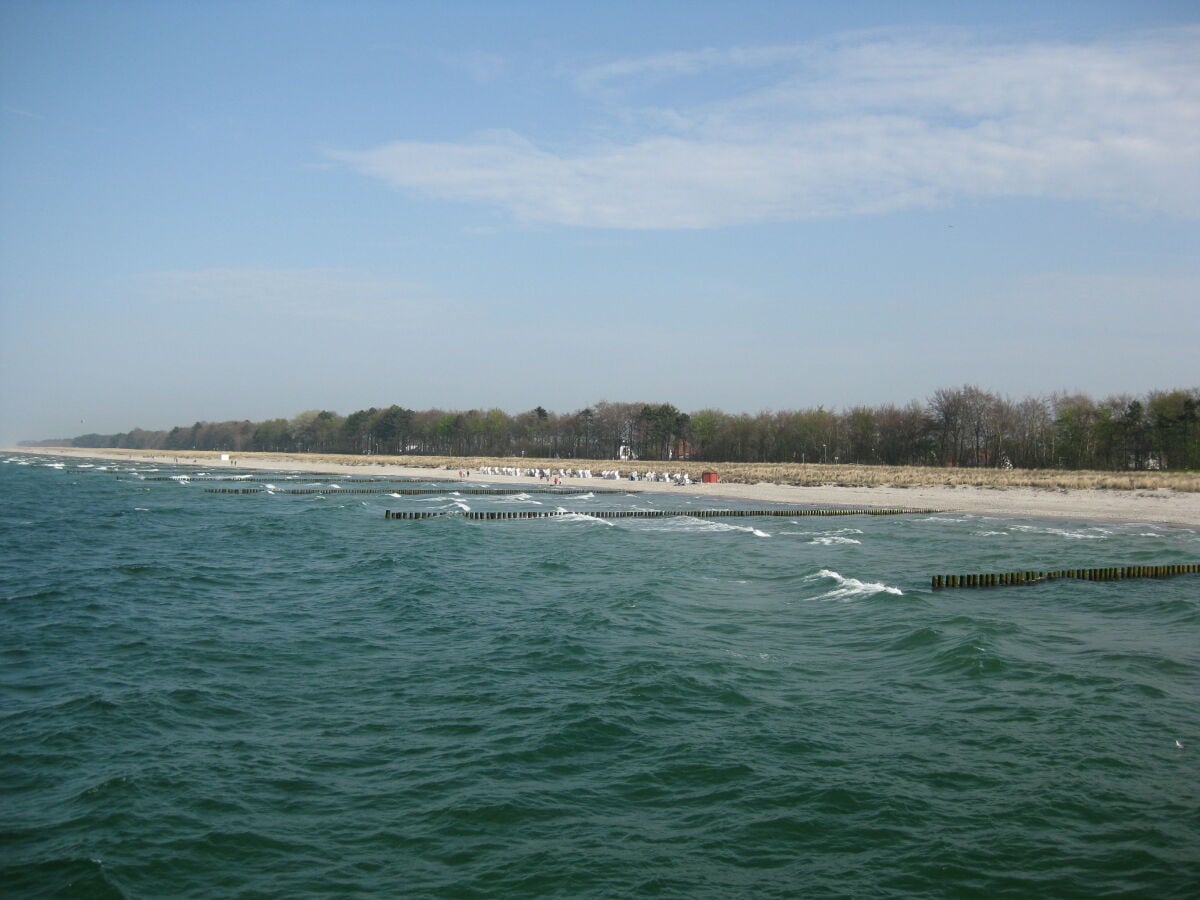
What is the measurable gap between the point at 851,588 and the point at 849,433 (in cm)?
8048

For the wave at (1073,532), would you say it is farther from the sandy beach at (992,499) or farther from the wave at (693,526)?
the wave at (693,526)

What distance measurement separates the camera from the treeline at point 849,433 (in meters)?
75.1

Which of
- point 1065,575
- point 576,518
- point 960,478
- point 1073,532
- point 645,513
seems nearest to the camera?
point 1065,575

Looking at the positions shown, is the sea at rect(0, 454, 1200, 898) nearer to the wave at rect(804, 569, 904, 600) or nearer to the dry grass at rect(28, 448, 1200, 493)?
the wave at rect(804, 569, 904, 600)

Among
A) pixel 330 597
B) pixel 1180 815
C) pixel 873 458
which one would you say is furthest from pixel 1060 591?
pixel 873 458

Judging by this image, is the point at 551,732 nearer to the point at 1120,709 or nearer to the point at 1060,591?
the point at 1120,709

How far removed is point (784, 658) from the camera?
1631cm

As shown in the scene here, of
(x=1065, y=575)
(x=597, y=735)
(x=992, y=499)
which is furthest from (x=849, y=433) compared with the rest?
(x=597, y=735)

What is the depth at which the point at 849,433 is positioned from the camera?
330ft

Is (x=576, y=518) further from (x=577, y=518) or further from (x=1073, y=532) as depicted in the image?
(x=1073, y=532)

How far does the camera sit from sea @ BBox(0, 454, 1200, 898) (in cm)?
869

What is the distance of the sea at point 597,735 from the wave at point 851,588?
7.1 inches

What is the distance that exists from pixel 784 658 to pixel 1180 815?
286 inches

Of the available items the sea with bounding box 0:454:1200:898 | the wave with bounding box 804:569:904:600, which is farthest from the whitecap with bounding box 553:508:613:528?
the wave with bounding box 804:569:904:600
